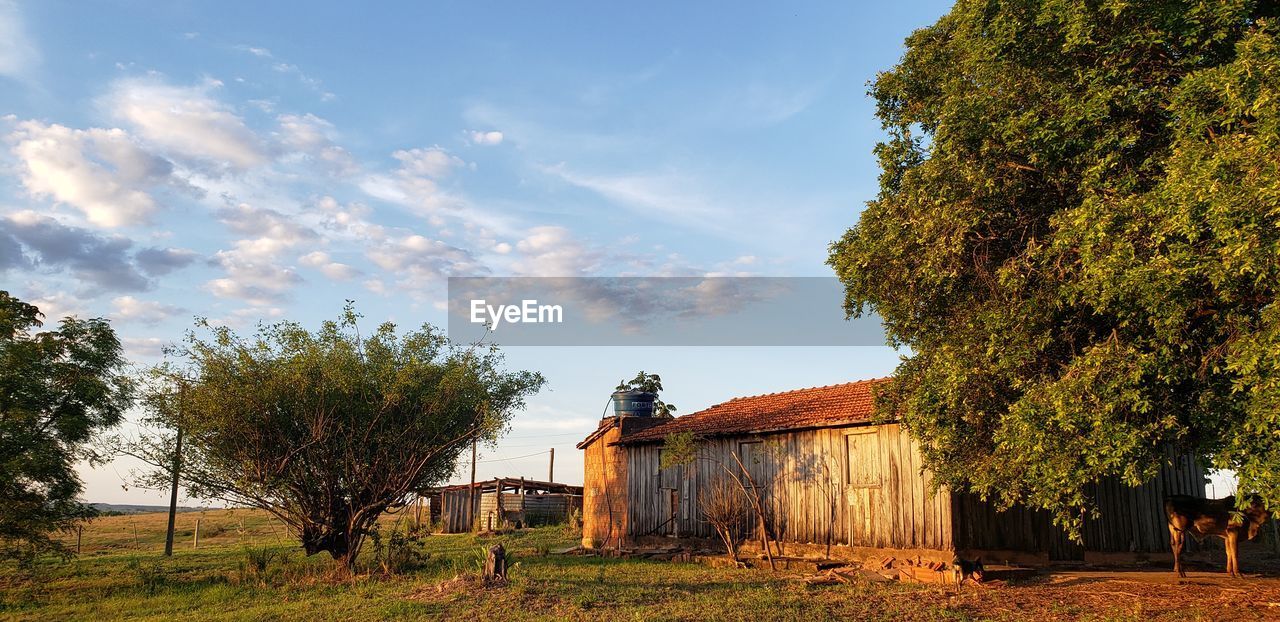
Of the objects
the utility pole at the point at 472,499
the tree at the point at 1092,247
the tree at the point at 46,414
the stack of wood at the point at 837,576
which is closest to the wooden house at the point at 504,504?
the utility pole at the point at 472,499

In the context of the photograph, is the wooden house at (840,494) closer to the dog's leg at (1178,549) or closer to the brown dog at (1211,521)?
the brown dog at (1211,521)

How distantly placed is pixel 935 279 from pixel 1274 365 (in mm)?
5026

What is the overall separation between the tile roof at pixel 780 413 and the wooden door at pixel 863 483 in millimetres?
597

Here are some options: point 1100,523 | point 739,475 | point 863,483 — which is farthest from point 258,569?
point 1100,523

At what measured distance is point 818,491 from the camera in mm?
21656

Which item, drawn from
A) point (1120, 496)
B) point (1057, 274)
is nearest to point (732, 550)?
point (1120, 496)

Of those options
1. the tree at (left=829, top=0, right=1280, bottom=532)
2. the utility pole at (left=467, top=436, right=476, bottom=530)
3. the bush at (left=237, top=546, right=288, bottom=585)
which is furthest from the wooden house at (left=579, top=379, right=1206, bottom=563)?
the utility pole at (left=467, top=436, right=476, bottom=530)

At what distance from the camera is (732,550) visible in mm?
21812

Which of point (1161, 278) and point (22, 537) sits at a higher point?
point (1161, 278)

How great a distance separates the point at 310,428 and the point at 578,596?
348 inches

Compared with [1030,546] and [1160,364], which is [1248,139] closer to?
[1160,364]

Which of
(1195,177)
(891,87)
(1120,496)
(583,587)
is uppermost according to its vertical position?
(891,87)

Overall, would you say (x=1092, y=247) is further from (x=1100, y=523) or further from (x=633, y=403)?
(x=633, y=403)

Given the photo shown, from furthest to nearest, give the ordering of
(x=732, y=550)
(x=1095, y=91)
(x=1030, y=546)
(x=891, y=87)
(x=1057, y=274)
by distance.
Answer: (x=732, y=550), (x=1030, y=546), (x=891, y=87), (x=1057, y=274), (x=1095, y=91)
